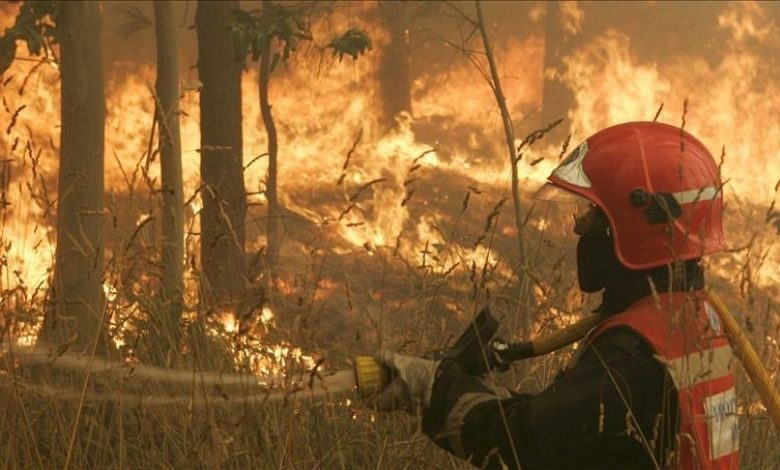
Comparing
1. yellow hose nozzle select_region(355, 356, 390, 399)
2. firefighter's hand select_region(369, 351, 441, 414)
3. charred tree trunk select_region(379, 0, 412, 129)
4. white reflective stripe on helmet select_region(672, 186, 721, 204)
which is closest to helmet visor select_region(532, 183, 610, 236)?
white reflective stripe on helmet select_region(672, 186, 721, 204)

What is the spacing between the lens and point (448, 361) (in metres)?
2.99

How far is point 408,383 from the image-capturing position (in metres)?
2.93

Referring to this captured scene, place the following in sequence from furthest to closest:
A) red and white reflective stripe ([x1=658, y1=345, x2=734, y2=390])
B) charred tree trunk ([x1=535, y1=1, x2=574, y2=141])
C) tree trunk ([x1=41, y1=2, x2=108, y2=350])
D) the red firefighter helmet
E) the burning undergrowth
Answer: charred tree trunk ([x1=535, y1=1, x2=574, y2=141]) → the burning undergrowth → tree trunk ([x1=41, y1=2, x2=108, y2=350]) → the red firefighter helmet → red and white reflective stripe ([x1=658, y1=345, x2=734, y2=390])

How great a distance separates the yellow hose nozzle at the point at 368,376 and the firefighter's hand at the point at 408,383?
0.02m

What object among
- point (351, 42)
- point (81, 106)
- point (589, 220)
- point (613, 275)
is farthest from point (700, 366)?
point (81, 106)

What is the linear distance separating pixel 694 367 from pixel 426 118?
22.5 m

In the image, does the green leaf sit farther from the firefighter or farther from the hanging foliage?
the firefighter

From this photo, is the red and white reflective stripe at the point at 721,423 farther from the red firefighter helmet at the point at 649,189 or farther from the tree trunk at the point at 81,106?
the tree trunk at the point at 81,106

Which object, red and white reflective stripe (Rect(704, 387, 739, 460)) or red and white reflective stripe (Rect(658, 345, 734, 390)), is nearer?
red and white reflective stripe (Rect(658, 345, 734, 390))

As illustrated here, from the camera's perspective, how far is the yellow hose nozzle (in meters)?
2.91

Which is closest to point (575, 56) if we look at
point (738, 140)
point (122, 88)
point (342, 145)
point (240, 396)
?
point (738, 140)

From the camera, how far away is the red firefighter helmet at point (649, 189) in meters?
2.96

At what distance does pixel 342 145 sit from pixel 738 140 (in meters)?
9.76

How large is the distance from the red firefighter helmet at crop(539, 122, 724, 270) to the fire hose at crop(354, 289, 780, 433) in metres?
0.17
